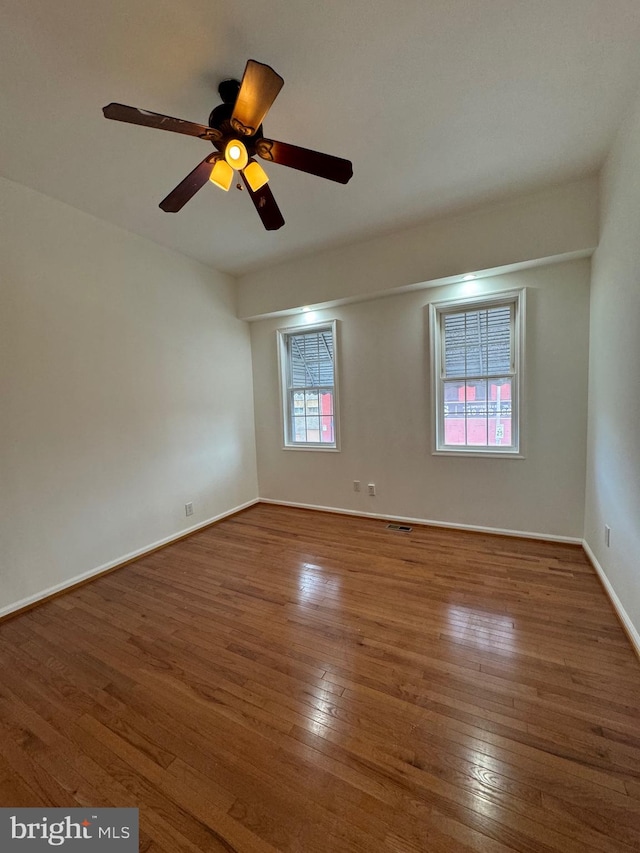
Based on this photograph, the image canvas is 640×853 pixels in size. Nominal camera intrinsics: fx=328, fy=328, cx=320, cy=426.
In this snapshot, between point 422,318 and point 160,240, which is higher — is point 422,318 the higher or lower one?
the lower one

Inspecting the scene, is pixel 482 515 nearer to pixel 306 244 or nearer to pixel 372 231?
pixel 372 231

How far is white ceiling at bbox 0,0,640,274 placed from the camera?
1377mm

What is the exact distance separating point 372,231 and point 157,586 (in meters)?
3.65

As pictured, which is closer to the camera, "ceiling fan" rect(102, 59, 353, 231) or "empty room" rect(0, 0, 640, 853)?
"empty room" rect(0, 0, 640, 853)

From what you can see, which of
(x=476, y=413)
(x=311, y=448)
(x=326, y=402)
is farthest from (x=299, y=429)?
(x=476, y=413)

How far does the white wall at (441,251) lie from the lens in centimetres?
256

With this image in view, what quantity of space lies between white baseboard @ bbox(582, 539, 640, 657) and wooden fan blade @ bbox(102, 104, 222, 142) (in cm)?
336

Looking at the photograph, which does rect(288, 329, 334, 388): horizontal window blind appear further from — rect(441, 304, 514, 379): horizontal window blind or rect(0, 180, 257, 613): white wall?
rect(441, 304, 514, 379): horizontal window blind

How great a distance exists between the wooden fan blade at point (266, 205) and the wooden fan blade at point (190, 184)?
18 centimetres

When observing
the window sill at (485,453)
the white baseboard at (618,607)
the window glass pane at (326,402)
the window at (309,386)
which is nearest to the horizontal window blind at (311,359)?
the window at (309,386)

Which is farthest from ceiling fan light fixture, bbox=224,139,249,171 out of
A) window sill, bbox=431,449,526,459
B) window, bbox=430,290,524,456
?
window sill, bbox=431,449,526,459

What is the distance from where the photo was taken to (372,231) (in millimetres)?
3174

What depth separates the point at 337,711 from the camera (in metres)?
1.44

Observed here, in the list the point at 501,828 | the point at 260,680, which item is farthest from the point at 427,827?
the point at 260,680
